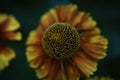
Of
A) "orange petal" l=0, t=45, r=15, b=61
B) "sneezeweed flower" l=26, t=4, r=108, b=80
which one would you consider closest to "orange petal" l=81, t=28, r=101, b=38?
"sneezeweed flower" l=26, t=4, r=108, b=80

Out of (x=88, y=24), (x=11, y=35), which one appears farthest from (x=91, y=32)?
(x=11, y=35)

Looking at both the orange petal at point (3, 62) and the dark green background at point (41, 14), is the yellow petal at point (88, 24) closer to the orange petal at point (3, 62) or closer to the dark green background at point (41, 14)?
the dark green background at point (41, 14)

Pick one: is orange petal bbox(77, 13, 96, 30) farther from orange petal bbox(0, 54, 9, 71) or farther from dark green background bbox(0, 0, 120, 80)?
orange petal bbox(0, 54, 9, 71)

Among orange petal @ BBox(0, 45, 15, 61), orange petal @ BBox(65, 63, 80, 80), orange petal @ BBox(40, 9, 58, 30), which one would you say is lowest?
orange petal @ BBox(65, 63, 80, 80)

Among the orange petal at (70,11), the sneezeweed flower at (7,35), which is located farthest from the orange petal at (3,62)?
the orange petal at (70,11)

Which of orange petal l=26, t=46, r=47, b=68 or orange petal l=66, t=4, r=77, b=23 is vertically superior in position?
orange petal l=66, t=4, r=77, b=23

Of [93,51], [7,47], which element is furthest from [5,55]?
[93,51]
